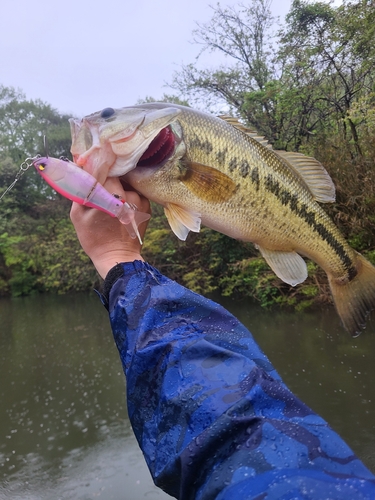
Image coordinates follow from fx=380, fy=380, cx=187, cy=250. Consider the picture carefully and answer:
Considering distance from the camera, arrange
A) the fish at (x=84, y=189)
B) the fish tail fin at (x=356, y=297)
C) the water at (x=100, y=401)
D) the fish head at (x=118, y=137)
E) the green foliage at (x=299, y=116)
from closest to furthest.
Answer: the fish at (x=84, y=189) < the fish head at (x=118, y=137) < the fish tail fin at (x=356, y=297) < the water at (x=100, y=401) < the green foliage at (x=299, y=116)

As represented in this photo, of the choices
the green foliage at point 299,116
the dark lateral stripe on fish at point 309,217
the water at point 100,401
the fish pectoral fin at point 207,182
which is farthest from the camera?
the green foliage at point 299,116

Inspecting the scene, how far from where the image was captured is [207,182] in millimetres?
1953

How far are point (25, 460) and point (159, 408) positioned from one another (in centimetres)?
653

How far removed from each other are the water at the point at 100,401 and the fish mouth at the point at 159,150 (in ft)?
15.2

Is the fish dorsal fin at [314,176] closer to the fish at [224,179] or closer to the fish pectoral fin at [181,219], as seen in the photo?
the fish at [224,179]

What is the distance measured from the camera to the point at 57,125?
37.8 m

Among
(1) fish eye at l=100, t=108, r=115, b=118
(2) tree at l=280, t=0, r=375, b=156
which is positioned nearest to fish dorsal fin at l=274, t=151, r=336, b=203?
(1) fish eye at l=100, t=108, r=115, b=118

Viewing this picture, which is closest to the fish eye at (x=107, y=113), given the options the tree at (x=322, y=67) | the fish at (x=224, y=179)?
the fish at (x=224, y=179)

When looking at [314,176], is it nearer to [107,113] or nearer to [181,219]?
[181,219]

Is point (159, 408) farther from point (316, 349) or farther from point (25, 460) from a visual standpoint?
point (316, 349)

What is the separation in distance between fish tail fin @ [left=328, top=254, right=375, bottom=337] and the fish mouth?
53.6 inches

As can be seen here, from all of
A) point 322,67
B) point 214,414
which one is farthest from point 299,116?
point 214,414

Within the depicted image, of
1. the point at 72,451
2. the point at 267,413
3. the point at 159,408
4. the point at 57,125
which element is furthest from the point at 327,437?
the point at 57,125

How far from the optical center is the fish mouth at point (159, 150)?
1867 millimetres
